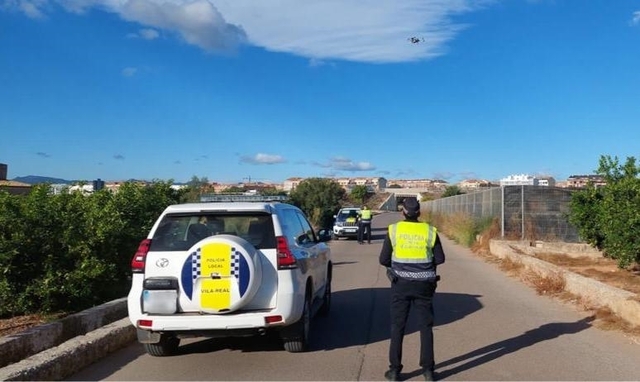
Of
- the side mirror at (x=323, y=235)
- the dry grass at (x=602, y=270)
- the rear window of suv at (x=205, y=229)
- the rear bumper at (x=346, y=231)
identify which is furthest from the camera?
the rear bumper at (x=346, y=231)

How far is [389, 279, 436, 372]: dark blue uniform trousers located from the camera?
20.2ft

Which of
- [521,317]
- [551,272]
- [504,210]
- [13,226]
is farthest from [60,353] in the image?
[504,210]

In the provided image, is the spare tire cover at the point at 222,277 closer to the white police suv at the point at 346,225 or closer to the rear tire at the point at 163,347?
the rear tire at the point at 163,347

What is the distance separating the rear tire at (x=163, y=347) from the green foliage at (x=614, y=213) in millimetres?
9789

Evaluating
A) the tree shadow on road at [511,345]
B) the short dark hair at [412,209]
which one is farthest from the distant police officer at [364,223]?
the short dark hair at [412,209]

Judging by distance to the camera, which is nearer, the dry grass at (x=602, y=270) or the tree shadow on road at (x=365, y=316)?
the tree shadow on road at (x=365, y=316)

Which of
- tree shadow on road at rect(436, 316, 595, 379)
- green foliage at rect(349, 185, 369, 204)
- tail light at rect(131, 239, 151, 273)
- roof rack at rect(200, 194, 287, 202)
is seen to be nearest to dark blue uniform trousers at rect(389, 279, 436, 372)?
tree shadow on road at rect(436, 316, 595, 379)

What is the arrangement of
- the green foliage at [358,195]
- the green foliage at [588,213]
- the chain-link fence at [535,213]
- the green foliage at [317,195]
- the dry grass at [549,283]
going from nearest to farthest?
the dry grass at [549,283]
the green foliage at [588,213]
the chain-link fence at [535,213]
the green foliage at [317,195]
the green foliage at [358,195]

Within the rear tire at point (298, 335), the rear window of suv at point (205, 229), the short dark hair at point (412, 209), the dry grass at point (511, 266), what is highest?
the short dark hair at point (412, 209)

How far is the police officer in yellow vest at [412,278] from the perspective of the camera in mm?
6172

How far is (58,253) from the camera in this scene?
31.3 feet

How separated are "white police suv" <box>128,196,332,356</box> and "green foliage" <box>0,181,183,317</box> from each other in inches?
111

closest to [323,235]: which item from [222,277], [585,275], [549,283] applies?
[222,277]

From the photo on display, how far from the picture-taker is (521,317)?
32.7ft
